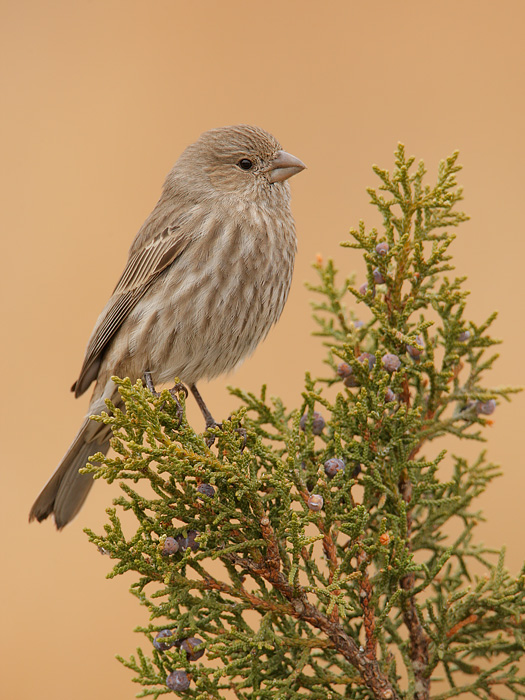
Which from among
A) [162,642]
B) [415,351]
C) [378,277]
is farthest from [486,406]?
[162,642]

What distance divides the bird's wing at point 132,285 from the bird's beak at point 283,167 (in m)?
0.55

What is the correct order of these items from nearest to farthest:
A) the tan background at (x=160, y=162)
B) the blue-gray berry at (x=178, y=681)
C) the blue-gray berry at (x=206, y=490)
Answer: the blue-gray berry at (x=178, y=681)
the blue-gray berry at (x=206, y=490)
the tan background at (x=160, y=162)

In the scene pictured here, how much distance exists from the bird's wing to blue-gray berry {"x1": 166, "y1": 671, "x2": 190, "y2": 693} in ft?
5.84

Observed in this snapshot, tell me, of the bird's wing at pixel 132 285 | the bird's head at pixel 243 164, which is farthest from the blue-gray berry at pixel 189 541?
the bird's head at pixel 243 164

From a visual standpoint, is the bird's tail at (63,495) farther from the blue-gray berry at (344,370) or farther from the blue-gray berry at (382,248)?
the blue-gray berry at (382,248)

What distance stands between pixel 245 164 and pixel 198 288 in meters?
0.78

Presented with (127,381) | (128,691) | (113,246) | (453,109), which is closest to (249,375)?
(113,246)

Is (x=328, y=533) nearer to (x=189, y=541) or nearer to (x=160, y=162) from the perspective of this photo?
(x=189, y=541)

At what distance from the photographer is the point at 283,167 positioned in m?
3.84

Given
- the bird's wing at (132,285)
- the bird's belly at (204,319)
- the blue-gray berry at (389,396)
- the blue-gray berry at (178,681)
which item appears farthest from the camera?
the bird's wing at (132,285)

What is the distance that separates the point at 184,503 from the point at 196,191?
1.85 metres

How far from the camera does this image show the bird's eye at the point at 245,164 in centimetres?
389

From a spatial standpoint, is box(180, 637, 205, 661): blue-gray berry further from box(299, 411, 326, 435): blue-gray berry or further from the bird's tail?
the bird's tail

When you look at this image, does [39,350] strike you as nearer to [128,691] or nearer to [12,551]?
[12,551]
